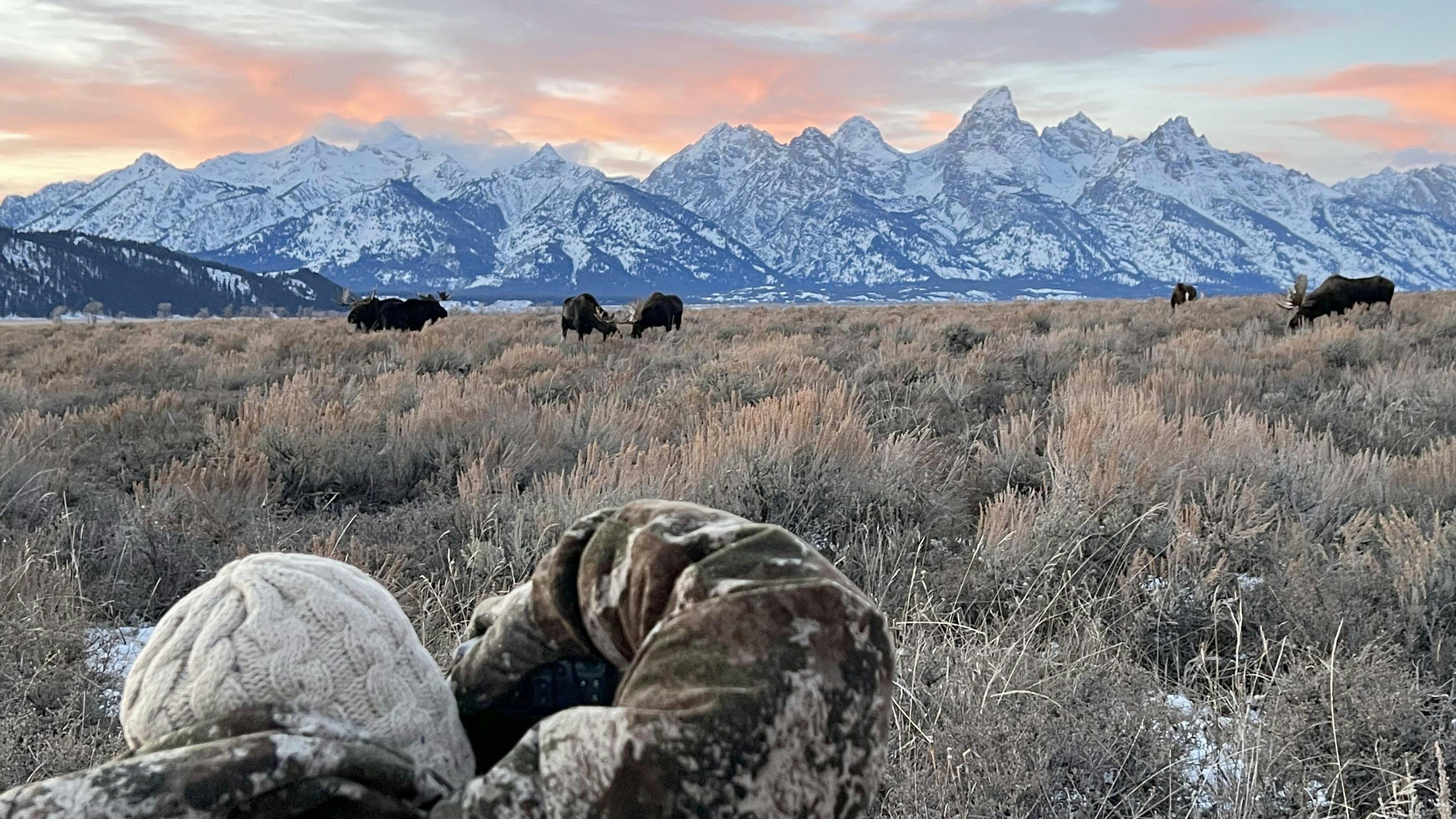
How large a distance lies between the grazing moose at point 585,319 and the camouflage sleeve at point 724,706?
53.3 feet

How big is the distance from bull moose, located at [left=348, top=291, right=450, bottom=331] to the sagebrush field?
13.6 m

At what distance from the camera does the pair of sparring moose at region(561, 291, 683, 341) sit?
17734mm

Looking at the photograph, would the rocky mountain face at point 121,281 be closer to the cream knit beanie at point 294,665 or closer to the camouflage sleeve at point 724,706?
the cream knit beanie at point 294,665

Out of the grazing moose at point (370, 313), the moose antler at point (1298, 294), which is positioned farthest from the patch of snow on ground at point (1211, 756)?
the grazing moose at point (370, 313)

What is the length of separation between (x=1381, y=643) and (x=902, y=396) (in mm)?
5311

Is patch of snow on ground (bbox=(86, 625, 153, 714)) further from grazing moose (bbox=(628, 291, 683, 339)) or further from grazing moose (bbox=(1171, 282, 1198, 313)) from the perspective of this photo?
grazing moose (bbox=(1171, 282, 1198, 313))

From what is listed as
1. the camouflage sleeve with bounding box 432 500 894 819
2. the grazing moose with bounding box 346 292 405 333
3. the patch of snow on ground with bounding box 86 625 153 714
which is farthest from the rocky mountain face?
the camouflage sleeve with bounding box 432 500 894 819

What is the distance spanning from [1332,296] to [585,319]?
541 inches

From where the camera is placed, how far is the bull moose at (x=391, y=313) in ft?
73.7

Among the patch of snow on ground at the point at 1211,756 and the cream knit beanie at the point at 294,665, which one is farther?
the patch of snow on ground at the point at 1211,756

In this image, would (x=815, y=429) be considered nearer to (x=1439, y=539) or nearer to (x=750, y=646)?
(x=1439, y=539)

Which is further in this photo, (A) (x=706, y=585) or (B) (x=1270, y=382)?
(B) (x=1270, y=382)

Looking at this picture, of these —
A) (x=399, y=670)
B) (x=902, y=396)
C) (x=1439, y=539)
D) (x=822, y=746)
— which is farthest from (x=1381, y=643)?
(x=902, y=396)

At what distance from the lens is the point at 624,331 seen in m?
23.1
